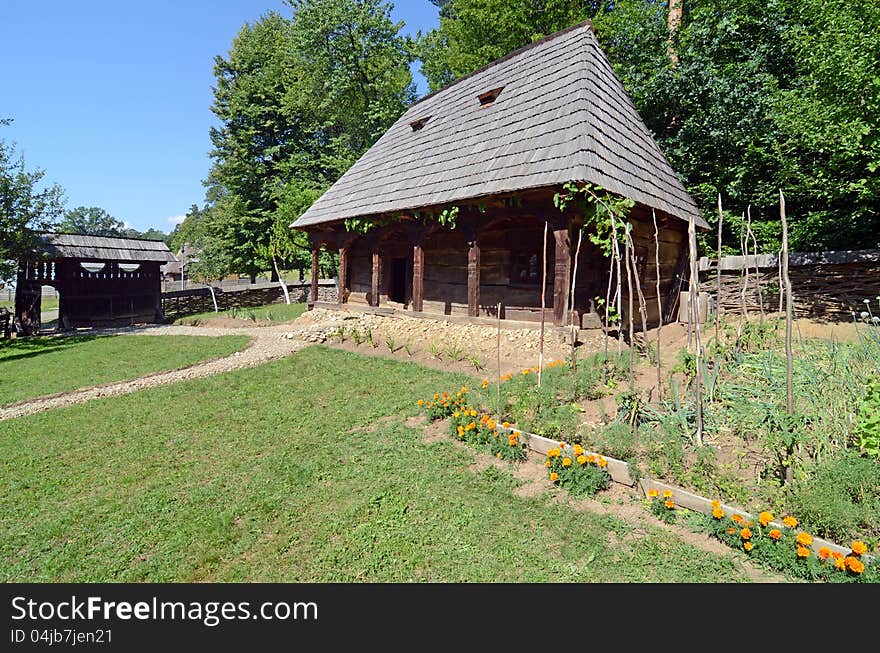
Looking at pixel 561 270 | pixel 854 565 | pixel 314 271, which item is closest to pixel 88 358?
pixel 314 271

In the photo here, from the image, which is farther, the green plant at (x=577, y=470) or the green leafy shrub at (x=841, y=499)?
the green plant at (x=577, y=470)

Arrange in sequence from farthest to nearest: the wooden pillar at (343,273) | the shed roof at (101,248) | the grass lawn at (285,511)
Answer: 1. the shed roof at (101,248)
2. the wooden pillar at (343,273)
3. the grass lawn at (285,511)

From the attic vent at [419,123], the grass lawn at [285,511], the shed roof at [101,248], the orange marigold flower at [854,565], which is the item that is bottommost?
the grass lawn at [285,511]

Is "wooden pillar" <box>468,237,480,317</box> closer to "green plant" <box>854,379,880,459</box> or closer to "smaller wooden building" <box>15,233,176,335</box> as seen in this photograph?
"green plant" <box>854,379,880,459</box>

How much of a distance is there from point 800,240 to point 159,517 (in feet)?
42.9

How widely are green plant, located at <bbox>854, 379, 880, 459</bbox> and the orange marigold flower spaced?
1.02 metres

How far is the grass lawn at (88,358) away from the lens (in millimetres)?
8000

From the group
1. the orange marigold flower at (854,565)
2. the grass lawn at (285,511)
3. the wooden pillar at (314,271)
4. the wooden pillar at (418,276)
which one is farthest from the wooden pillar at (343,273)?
the orange marigold flower at (854,565)

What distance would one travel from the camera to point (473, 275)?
Result: 938 cm

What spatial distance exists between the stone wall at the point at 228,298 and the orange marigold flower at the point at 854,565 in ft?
71.2

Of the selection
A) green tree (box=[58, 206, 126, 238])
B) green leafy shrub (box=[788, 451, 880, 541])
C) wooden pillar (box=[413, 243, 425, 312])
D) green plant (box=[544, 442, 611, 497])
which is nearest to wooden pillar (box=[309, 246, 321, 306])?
wooden pillar (box=[413, 243, 425, 312])

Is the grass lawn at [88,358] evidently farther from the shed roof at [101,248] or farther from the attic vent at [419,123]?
the attic vent at [419,123]

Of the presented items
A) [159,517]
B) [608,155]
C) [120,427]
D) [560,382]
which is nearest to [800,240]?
[608,155]

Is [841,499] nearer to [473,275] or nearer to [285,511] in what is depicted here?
[285,511]
